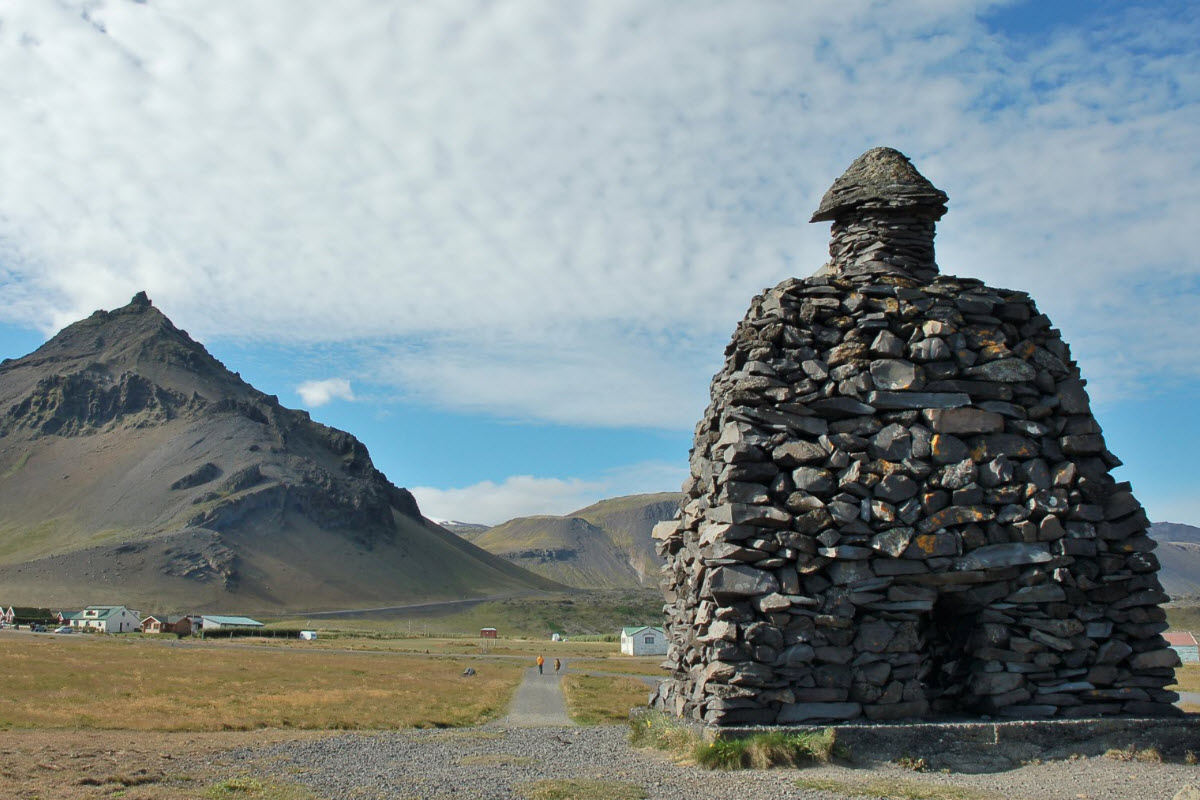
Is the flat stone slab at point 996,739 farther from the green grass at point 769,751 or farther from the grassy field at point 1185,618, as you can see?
the grassy field at point 1185,618

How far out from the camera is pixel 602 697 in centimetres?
3744

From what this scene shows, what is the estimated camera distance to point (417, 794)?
1013 centimetres

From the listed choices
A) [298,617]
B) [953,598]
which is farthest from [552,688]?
[298,617]

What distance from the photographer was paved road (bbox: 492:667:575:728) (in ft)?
84.2

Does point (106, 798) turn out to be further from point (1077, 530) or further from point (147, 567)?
point (147, 567)

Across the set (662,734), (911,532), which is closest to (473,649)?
(662,734)

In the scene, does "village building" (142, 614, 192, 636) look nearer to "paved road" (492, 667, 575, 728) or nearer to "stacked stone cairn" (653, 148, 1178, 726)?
"paved road" (492, 667, 575, 728)

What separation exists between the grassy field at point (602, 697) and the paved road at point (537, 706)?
0.39m

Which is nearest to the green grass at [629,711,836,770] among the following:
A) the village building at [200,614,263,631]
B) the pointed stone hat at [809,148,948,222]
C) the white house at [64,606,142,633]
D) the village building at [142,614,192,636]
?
the pointed stone hat at [809,148,948,222]

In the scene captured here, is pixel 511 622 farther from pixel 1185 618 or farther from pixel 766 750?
Result: pixel 766 750

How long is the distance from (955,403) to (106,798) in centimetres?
1185

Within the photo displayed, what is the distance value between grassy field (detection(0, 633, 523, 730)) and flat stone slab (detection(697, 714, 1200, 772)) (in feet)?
53.5

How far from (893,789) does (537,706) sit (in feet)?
82.7

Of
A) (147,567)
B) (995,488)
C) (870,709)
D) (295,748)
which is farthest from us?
(147,567)
